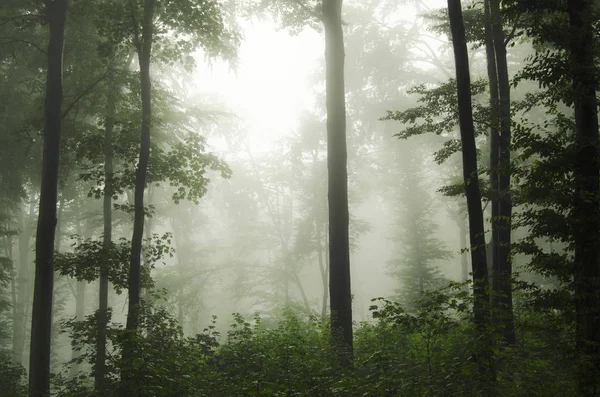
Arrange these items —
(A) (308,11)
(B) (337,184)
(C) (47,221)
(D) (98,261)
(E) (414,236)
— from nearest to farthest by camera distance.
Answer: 1. (D) (98,261)
2. (C) (47,221)
3. (B) (337,184)
4. (A) (308,11)
5. (E) (414,236)

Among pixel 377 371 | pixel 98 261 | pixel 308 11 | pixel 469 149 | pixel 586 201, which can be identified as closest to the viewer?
pixel 586 201

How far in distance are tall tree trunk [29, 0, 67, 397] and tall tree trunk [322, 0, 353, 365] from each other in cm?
586

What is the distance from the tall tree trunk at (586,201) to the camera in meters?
5.89

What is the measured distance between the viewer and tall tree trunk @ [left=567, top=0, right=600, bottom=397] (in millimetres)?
5891

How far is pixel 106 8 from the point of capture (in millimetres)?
9609

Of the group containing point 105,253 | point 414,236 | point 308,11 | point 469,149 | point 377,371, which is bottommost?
point 377,371

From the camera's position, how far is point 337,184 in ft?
35.6

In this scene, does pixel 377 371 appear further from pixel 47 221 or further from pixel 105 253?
pixel 47 221

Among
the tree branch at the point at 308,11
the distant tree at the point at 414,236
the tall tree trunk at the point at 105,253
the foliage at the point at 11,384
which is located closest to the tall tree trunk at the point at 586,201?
the tree branch at the point at 308,11

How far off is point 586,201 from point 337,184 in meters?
5.64

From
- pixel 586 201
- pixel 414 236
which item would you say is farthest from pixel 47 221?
pixel 414 236

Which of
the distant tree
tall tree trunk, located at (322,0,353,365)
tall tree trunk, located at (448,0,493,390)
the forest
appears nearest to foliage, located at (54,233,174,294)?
the forest

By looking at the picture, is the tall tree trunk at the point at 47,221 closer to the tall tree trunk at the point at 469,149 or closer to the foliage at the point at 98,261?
the foliage at the point at 98,261

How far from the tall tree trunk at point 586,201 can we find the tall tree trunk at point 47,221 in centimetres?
953
